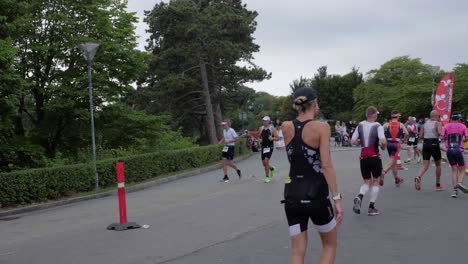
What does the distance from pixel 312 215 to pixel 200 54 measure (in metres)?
31.2

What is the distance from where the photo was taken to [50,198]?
13.6 metres

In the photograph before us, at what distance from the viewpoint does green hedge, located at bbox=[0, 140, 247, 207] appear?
12.4 metres

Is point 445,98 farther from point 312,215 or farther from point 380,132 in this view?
point 312,215

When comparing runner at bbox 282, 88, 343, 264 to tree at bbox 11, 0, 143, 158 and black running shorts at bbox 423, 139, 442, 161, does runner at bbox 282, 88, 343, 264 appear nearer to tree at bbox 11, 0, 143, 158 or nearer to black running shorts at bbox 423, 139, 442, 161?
black running shorts at bbox 423, 139, 442, 161

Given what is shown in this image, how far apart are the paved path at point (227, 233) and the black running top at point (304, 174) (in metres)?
1.93

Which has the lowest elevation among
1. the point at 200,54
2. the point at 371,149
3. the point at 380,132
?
the point at 371,149

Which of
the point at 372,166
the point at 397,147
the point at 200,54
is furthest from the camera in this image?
the point at 200,54

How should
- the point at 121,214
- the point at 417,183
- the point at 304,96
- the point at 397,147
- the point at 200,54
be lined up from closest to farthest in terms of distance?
the point at 304,96
the point at 121,214
the point at 417,183
the point at 397,147
the point at 200,54

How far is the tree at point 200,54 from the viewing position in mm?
34000

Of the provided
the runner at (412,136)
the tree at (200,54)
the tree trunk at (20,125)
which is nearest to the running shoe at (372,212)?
the runner at (412,136)

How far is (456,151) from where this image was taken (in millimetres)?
10547

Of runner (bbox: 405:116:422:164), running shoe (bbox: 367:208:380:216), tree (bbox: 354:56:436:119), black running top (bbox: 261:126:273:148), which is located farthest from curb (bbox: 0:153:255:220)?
tree (bbox: 354:56:436:119)

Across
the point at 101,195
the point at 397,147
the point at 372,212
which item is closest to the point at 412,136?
the point at 397,147

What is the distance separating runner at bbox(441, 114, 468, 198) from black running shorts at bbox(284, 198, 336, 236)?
23.5ft
